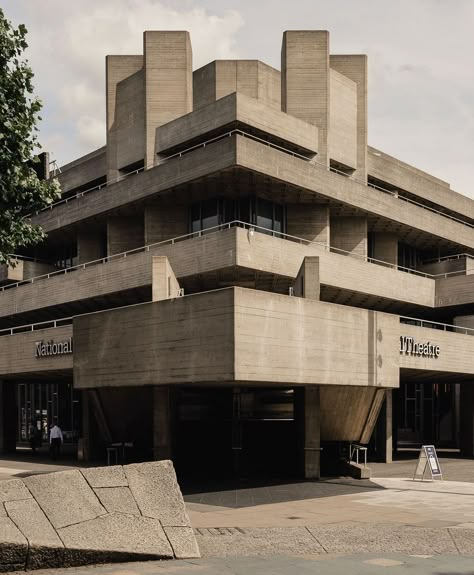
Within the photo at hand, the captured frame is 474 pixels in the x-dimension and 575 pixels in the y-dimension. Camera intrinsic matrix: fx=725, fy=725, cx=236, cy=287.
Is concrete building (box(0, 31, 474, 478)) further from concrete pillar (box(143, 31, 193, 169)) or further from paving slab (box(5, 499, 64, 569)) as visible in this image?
paving slab (box(5, 499, 64, 569))

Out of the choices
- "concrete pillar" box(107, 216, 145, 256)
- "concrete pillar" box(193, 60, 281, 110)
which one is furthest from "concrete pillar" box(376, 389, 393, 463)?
"concrete pillar" box(193, 60, 281, 110)

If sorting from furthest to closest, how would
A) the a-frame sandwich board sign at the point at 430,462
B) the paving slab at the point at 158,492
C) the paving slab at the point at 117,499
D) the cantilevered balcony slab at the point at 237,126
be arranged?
the cantilevered balcony slab at the point at 237,126 < the a-frame sandwich board sign at the point at 430,462 < the paving slab at the point at 158,492 < the paving slab at the point at 117,499

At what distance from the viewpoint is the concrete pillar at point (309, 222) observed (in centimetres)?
3959

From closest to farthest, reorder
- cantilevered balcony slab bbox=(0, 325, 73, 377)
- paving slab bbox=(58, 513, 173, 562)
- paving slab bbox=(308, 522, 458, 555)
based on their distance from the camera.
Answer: paving slab bbox=(58, 513, 173, 562)
paving slab bbox=(308, 522, 458, 555)
cantilevered balcony slab bbox=(0, 325, 73, 377)

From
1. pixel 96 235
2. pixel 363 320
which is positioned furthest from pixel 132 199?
pixel 363 320

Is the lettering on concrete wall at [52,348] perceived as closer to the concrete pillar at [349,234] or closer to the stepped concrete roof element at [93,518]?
the concrete pillar at [349,234]

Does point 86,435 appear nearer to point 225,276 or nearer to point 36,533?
point 225,276

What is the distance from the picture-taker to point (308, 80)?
40500 mm

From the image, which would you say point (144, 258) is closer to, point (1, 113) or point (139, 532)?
point (1, 113)

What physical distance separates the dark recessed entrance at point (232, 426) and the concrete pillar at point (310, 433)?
5651 mm

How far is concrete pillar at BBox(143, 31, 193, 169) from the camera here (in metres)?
40.7

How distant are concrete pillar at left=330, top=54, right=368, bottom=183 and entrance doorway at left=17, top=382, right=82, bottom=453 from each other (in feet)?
89.2

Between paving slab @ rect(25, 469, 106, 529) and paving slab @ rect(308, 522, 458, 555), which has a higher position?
paving slab @ rect(25, 469, 106, 529)

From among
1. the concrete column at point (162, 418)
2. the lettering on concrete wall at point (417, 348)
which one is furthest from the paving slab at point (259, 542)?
the lettering on concrete wall at point (417, 348)
